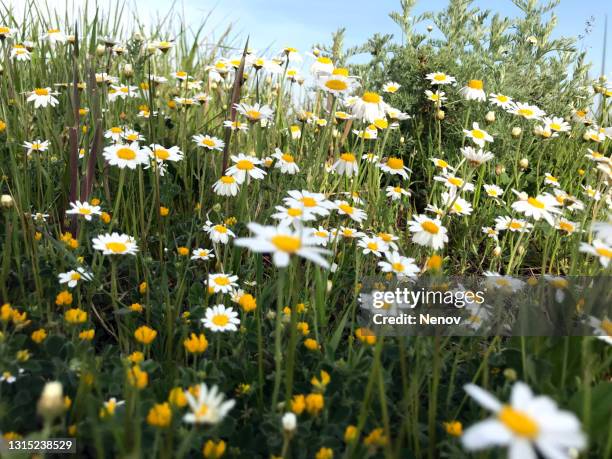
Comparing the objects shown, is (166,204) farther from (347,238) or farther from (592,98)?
(592,98)

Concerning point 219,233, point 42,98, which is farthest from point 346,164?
point 42,98

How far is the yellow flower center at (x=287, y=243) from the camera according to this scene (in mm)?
1162

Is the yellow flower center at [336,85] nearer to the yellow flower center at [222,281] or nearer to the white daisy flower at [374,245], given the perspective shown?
the white daisy flower at [374,245]

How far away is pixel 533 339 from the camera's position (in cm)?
182

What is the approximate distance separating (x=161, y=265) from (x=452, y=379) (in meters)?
1.22

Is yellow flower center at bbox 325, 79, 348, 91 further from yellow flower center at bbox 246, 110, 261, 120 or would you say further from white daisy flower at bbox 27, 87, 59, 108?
white daisy flower at bbox 27, 87, 59, 108

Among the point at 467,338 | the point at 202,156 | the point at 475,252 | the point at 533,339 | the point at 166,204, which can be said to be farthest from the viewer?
the point at 202,156

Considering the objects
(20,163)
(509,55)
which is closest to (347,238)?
(20,163)

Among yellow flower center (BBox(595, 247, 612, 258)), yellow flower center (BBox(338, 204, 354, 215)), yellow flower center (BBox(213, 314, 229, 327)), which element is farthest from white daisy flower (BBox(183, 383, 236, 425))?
yellow flower center (BBox(338, 204, 354, 215))

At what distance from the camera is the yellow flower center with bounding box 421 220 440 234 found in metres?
2.14

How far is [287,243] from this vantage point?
3.88ft

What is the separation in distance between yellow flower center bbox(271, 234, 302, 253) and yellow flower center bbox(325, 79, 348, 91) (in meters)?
1.41

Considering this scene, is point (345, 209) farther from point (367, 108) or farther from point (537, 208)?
point (537, 208)

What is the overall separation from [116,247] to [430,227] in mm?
1111
